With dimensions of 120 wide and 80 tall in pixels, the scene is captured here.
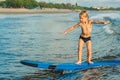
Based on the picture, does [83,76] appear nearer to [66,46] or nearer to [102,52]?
[102,52]

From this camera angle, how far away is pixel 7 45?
688 inches

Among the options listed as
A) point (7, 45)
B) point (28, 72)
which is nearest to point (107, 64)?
point (28, 72)

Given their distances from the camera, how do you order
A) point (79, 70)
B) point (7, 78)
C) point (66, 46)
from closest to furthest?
point (7, 78)
point (79, 70)
point (66, 46)

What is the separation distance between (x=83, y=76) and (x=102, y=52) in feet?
16.1

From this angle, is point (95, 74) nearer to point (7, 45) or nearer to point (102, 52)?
point (102, 52)

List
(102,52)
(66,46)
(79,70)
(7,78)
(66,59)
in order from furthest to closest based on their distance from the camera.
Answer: (66,46) < (102,52) < (66,59) < (79,70) < (7,78)

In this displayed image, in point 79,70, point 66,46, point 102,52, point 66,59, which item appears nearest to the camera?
point 79,70

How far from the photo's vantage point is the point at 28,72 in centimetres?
1105

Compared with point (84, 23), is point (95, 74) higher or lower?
lower

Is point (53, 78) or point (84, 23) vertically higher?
point (84, 23)

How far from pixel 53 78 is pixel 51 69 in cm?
115

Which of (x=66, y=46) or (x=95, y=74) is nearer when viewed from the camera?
(x=95, y=74)

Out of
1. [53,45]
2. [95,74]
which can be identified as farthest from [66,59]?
[53,45]

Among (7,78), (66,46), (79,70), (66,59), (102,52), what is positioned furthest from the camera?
(66,46)
